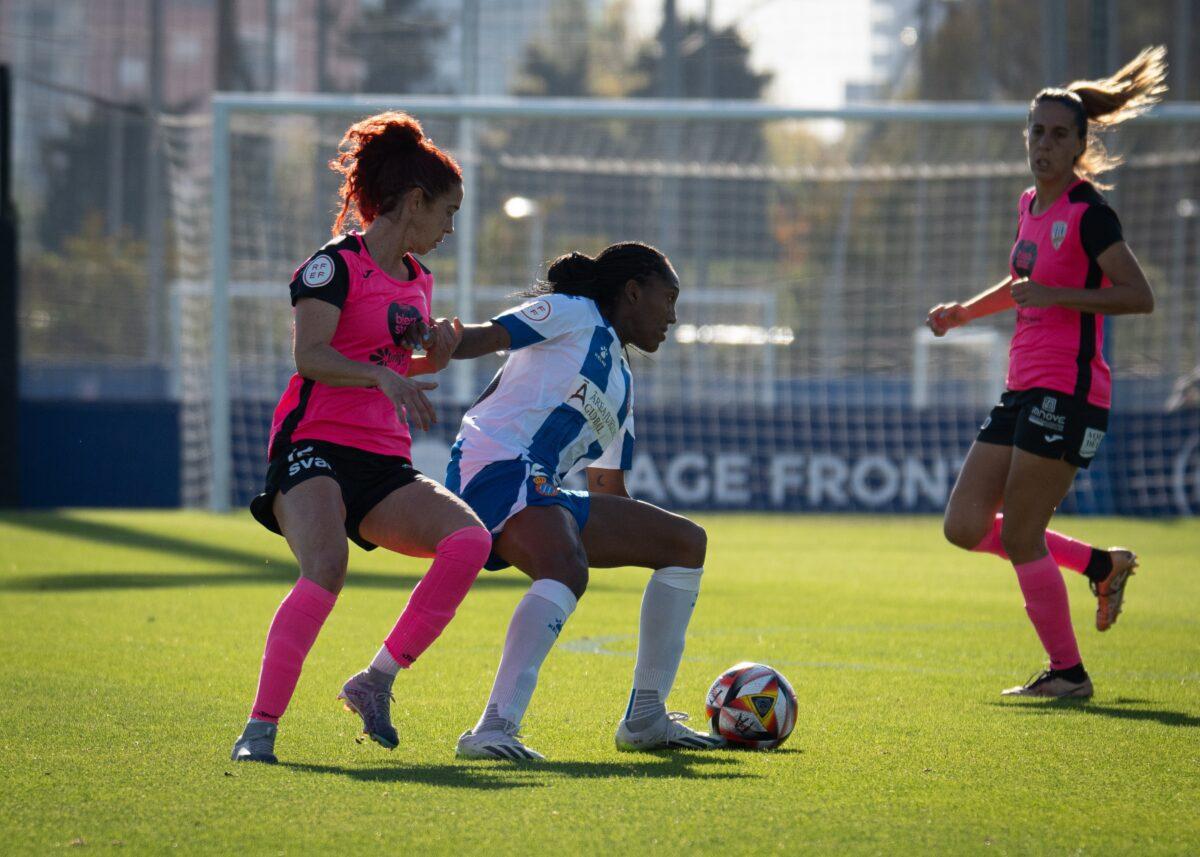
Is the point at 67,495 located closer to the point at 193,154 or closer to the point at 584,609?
the point at 193,154

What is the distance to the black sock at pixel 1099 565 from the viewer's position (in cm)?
686

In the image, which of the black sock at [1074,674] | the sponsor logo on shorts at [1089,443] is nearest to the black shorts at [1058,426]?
the sponsor logo on shorts at [1089,443]

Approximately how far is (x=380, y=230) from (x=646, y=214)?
16589 millimetres

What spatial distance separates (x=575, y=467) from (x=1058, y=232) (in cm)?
225

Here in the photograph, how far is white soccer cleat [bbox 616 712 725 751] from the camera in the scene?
16.8 feet

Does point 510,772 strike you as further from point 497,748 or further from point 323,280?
point 323,280

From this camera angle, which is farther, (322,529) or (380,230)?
(380,230)

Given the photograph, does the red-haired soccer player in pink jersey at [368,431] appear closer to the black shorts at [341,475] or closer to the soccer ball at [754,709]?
the black shorts at [341,475]

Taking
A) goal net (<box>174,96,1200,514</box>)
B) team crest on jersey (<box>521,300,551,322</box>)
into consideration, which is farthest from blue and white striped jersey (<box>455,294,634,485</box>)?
goal net (<box>174,96,1200,514</box>)

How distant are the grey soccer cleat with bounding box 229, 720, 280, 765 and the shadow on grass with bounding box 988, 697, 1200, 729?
105 inches

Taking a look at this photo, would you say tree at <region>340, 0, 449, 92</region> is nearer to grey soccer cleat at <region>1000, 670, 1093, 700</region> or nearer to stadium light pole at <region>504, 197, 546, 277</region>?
stadium light pole at <region>504, 197, 546, 277</region>

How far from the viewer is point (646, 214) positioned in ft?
70.4

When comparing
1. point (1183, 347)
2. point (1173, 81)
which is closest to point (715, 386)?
point (1183, 347)

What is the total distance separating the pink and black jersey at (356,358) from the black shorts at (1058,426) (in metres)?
2.58
